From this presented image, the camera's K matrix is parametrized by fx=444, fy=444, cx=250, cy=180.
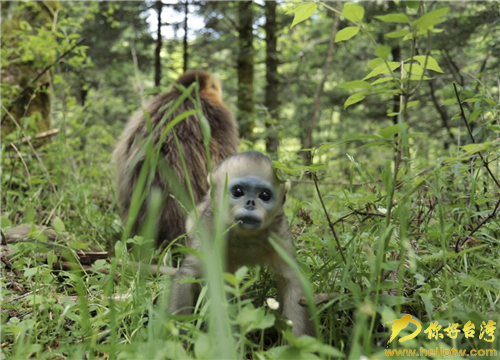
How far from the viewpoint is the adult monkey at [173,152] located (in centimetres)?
365

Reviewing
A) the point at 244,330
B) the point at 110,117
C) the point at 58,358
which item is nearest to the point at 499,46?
the point at 244,330

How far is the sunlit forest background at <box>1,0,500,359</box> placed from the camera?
152 centimetres

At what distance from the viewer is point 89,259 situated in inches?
111

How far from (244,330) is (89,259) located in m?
1.75

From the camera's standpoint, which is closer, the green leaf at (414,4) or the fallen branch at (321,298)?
the green leaf at (414,4)

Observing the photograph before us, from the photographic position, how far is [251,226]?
6.39 feet

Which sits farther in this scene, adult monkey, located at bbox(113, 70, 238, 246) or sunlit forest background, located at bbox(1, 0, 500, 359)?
adult monkey, located at bbox(113, 70, 238, 246)

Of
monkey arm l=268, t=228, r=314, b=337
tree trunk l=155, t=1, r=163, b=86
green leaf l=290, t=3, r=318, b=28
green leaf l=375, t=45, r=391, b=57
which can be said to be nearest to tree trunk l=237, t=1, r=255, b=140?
tree trunk l=155, t=1, r=163, b=86

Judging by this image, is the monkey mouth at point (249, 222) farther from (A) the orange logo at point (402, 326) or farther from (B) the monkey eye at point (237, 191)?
(A) the orange logo at point (402, 326)

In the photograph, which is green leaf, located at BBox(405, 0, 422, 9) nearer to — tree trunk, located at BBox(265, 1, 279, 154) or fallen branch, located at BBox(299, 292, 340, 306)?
fallen branch, located at BBox(299, 292, 340, 306)

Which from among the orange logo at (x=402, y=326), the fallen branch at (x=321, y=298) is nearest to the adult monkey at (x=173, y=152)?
the fallen branch at (x=321, y=298)

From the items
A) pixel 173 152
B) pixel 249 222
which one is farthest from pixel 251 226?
pixel 173 152

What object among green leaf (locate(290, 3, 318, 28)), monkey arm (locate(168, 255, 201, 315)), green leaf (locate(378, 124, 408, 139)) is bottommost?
monkey arm (locate(168, 255, 201, 315))

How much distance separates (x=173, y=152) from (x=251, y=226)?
1.88m
